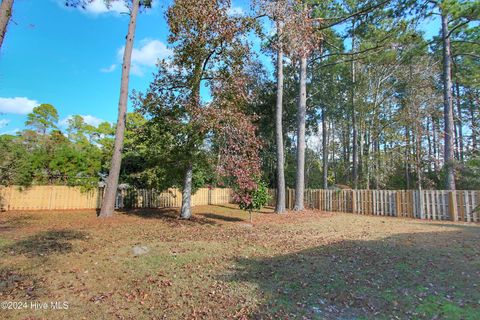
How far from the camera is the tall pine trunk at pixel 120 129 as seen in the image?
34.6ft

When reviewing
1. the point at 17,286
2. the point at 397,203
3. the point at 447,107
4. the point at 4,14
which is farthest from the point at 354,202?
the point at 4,14

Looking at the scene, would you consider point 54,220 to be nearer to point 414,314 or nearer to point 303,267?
point 303,267

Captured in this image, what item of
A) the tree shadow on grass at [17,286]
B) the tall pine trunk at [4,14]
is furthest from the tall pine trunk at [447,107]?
the tall pine trunk at [4,14]

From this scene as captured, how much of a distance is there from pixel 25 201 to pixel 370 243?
13.9m

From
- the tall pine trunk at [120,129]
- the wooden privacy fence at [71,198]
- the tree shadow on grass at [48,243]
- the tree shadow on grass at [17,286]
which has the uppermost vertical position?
the tall pine trunk at [120,129]

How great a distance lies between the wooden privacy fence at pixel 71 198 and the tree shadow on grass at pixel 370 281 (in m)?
11.2

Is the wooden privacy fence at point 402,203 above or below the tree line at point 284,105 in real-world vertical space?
below

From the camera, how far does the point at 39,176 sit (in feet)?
41.6

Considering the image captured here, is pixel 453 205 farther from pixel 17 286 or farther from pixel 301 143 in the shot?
pixel 17 286

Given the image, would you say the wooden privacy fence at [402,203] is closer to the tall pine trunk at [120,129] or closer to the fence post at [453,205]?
the fence post at [453,205]

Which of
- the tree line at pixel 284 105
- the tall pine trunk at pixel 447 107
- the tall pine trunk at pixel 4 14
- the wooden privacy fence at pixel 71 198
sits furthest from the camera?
the tall pine trunk at pixel 447 107

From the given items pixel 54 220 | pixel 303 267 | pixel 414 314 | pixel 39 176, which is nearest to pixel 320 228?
pixel 303 267

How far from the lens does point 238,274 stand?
4805 mm

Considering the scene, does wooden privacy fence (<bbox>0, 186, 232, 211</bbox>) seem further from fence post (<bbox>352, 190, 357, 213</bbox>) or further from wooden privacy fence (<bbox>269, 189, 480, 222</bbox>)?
fence post (<bbox>352, 190, 357, 213</bbox>)
